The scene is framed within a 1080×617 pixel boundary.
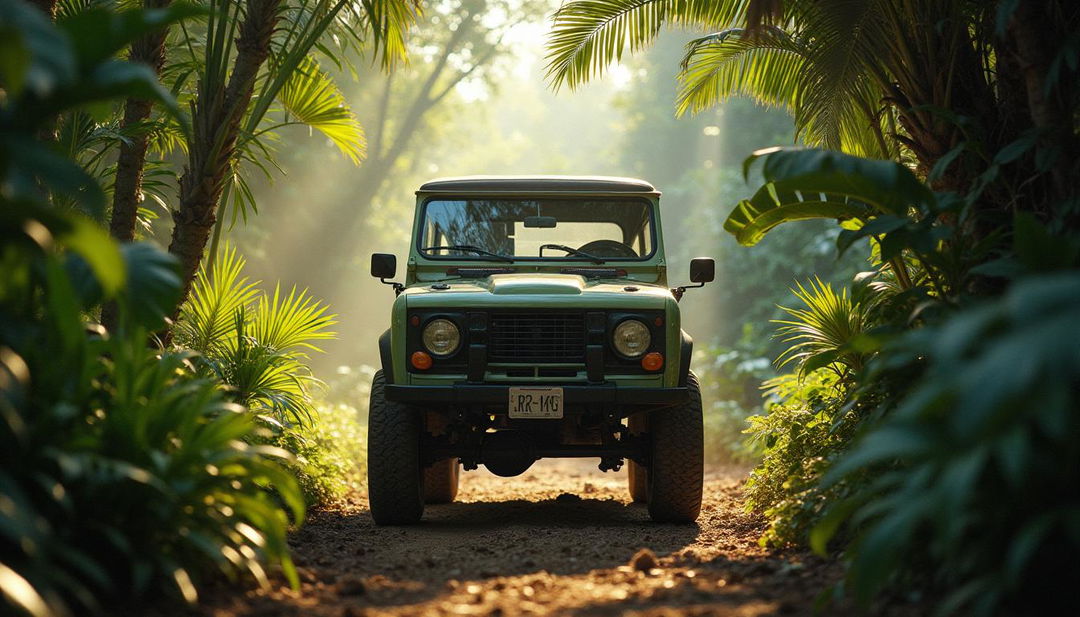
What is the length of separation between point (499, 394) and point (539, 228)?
1.52m

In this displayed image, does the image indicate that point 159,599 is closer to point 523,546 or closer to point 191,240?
point 523,546

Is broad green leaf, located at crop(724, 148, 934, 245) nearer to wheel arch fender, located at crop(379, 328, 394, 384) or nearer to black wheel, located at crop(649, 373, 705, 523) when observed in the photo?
black wheel, located at crop(649, 373, 705, 523)

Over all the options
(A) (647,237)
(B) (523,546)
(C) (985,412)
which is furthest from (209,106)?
(C) (985,412)

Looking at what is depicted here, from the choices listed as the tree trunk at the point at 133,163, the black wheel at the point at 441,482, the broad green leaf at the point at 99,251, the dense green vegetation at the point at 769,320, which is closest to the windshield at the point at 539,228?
the dense green vegetation at the point at 769,320

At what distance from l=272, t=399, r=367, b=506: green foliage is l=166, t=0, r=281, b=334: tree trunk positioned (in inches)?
46.3

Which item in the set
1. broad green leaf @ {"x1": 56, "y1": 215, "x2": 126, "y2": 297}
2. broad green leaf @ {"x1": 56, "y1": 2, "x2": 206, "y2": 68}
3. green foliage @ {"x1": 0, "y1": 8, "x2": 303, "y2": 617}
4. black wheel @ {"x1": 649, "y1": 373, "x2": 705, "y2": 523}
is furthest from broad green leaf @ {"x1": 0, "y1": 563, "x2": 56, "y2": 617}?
black wheel @ {"x1": 649, "y1": 373, "x2": 705, "y2": 523}

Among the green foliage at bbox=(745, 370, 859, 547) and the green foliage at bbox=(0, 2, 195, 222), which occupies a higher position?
the green foliage at bbox=(0, 2, 195, 222)

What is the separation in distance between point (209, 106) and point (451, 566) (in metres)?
3.39

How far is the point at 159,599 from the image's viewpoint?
3.28 metres

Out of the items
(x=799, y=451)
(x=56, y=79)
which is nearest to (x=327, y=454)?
(x=799, y=451)

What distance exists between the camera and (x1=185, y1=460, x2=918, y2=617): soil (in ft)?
11.5

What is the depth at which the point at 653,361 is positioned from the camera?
5637 millimetres

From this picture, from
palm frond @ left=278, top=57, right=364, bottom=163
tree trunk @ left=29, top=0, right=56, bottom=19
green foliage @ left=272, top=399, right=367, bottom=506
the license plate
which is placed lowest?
green foliage @ left=272, top=399, right=367, bottom=506

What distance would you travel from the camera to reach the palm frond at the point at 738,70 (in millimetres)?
8312
